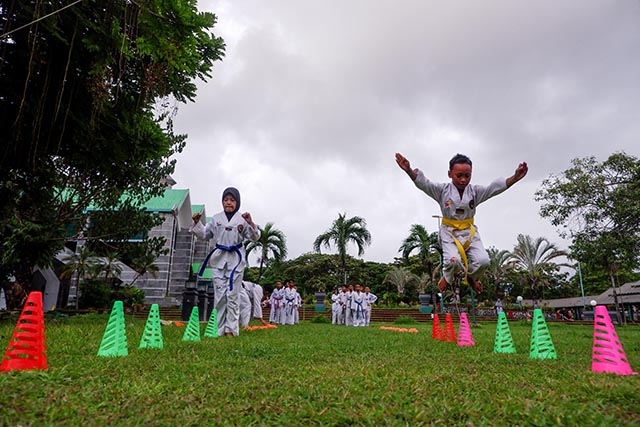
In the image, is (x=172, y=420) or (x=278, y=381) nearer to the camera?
(x=172, y=420)

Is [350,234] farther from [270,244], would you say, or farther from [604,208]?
[604,208]

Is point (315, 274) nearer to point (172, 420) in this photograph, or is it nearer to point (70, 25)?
point (70, 25)

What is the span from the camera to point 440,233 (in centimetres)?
648

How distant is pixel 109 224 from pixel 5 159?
7362mm

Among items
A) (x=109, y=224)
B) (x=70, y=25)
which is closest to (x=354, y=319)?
(x=109, y=224)

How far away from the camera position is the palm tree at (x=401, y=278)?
142 ft

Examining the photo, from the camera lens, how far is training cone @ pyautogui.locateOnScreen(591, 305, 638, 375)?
380 centimetres

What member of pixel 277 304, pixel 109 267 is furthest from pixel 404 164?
pixel 109 267

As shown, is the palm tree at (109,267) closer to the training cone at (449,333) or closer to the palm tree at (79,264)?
the palm tree at (79,264)

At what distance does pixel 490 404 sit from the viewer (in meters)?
2.67

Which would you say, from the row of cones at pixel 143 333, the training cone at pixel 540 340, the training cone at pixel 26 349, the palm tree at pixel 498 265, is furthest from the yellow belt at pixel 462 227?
the palm tree at pixel 498 265

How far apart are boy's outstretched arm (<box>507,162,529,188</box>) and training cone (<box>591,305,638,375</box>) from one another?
2.28 meters

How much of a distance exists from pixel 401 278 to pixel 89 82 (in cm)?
3963

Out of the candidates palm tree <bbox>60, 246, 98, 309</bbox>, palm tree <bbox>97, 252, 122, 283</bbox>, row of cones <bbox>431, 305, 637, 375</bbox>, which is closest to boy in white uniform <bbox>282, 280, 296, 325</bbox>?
palm tree <bbox>97, 252, 122, 283</bbox>
